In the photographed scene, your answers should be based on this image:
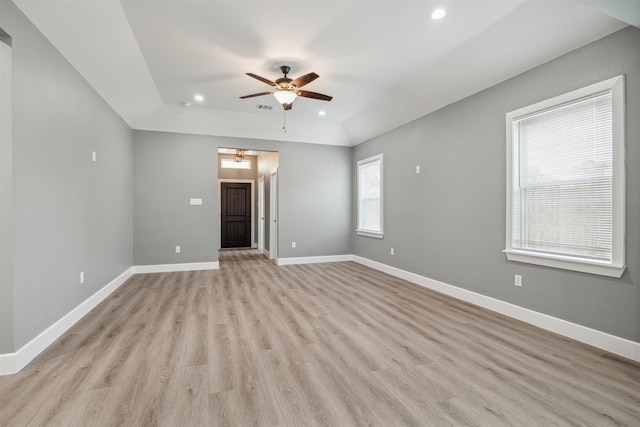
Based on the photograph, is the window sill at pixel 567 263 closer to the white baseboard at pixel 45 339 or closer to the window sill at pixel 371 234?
the window sill at pixel 371 234

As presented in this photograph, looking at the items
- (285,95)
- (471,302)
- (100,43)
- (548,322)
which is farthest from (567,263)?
(100,43)

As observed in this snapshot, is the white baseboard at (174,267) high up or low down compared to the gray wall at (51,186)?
down

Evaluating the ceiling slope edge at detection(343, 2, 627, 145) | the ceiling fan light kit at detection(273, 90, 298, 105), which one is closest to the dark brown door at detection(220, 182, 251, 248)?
the ceiling slope edge at detection(343, 2, 627, 145)

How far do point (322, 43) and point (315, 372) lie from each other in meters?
3.18

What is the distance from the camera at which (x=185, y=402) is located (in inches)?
71.0

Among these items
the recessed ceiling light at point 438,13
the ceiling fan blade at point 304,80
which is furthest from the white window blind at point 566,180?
the ceiling fan blade at point 304,80

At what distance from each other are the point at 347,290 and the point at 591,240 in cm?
281

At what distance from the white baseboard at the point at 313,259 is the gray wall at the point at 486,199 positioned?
1.02 metres

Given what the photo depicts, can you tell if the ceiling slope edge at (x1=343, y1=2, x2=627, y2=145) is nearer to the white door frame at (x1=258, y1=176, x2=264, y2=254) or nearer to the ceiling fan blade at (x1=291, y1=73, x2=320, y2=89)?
the ceiling fan blade at (x1=291, y1=73, x2=320, y2=89)

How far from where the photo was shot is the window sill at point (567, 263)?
2446 mm

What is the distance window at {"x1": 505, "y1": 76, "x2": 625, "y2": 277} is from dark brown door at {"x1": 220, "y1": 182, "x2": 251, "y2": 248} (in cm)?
736

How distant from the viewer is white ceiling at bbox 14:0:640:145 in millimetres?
2545

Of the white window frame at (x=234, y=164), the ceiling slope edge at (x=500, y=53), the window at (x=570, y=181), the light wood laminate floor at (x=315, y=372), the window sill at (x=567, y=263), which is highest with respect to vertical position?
the ceiling slope edge at (x=500, y=53)

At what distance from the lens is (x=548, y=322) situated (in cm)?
291
